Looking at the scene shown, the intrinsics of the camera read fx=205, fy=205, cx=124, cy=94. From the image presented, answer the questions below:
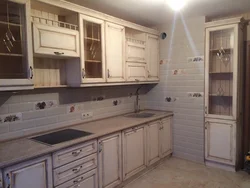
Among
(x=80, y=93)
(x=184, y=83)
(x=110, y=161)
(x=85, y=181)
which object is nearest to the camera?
(x=85, y=181)

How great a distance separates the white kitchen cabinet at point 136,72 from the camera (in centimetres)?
307

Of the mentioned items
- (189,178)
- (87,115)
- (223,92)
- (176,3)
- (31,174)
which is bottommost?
(189,178)

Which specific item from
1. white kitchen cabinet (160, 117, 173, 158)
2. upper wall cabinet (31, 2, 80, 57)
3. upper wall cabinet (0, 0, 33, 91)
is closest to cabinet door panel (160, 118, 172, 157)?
white kitchen cabinet (160, 117, 173, 158)

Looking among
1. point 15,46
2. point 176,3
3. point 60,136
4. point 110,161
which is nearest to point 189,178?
point 110,161

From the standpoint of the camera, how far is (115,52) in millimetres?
2818

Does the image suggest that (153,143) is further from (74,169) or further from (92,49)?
(92,49)

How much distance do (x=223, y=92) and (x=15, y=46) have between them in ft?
9.47

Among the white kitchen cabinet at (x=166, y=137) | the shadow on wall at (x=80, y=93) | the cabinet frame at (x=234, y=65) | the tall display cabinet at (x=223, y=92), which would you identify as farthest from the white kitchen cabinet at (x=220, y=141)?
the shadow on wall at (x=80, y=93)

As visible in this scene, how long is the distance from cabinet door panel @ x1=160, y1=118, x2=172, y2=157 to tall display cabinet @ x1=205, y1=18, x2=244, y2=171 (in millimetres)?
608

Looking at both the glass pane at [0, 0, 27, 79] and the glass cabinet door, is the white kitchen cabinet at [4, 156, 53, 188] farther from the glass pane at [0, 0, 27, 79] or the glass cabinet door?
the glass cabinet door

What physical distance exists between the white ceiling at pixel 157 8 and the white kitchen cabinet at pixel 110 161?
164 cm

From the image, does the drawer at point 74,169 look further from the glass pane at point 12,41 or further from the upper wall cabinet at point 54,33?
the upper wall cabinet at point 54,33

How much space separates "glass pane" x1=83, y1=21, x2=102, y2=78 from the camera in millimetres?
2469

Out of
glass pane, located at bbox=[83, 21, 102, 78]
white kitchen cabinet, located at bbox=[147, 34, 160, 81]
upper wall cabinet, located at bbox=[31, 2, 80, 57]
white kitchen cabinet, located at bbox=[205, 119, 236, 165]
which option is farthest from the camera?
white kitchen cabinet, located at bbox=[147, 34, 160, 81]
